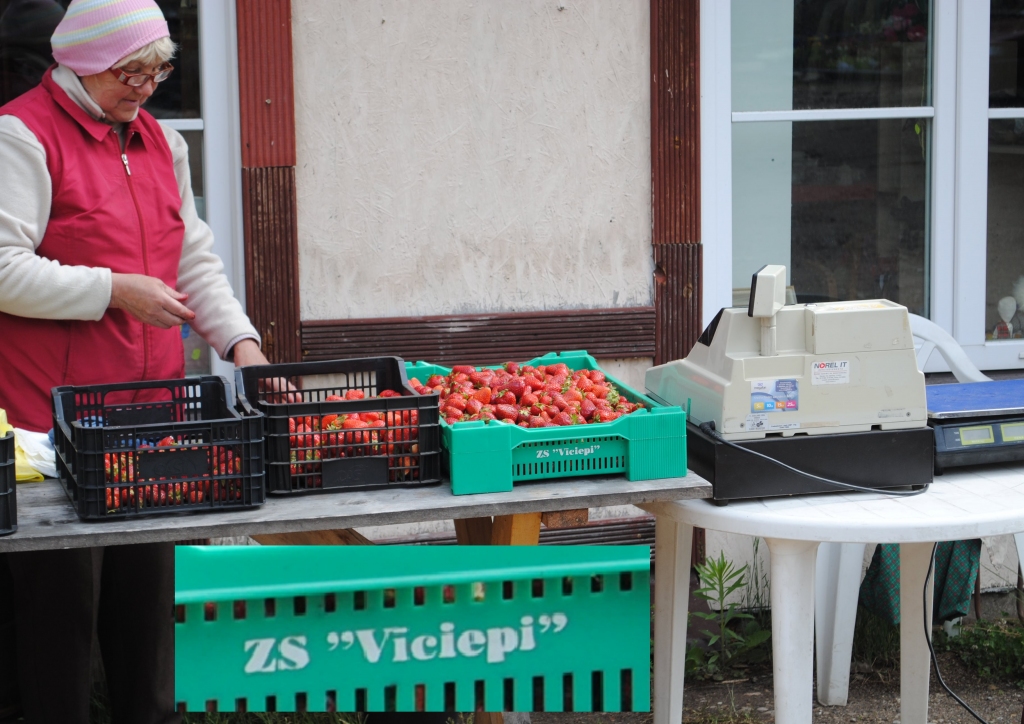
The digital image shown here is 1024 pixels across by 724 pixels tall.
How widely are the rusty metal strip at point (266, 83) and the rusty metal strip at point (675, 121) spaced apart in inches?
46.0

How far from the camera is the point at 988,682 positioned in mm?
3924

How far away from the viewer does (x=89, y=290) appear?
2.73 meters

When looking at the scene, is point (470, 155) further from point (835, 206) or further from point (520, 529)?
point (520, 529)

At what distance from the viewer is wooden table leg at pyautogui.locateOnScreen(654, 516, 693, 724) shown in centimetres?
296

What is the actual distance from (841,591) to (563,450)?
58.7 inches

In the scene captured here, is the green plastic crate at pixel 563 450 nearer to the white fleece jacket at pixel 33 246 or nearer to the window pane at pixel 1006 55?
A: the white fleece jacket at pixel 33 246

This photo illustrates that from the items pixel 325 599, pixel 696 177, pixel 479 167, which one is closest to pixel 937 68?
pixel 696 177

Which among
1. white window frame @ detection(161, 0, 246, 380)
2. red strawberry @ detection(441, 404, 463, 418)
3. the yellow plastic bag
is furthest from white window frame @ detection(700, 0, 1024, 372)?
the yellow plastic bag

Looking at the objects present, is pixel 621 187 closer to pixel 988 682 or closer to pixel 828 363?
pixel 828 363

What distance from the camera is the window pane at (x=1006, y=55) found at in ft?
13.8

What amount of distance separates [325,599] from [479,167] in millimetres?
1861

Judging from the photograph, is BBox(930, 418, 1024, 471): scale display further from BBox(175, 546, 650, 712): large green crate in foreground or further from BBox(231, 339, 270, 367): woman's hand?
BBox(231, 339, 270, 367): woman's hand

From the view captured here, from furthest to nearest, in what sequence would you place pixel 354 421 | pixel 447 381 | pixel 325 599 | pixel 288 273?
pixel 288 273, pixel 447 381, pixel 354 421, pixel 325 599

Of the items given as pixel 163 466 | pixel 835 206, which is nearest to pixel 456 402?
pixel 163 466
